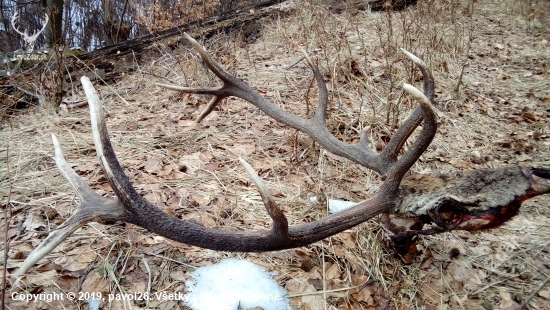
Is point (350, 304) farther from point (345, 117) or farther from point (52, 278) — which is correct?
point (345, 117)

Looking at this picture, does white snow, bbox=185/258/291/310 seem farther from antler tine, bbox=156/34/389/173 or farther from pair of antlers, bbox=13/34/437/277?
antler tine, bbox=156/34/389/173

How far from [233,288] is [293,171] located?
1093 mm

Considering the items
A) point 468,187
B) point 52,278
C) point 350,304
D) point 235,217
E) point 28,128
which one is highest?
point 28,128

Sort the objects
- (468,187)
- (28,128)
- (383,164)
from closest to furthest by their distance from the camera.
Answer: (468,187) → (383,164) → (28,128)

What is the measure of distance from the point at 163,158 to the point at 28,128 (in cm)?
144

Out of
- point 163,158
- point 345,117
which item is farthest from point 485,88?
point 163,158

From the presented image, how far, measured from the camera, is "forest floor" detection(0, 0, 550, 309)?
5.57 feet

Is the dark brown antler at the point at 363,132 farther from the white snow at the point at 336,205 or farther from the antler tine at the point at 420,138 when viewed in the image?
the white snow at the point at 336,205

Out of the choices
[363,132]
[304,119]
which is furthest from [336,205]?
[304,119]

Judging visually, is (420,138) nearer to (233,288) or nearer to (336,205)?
(336,205)

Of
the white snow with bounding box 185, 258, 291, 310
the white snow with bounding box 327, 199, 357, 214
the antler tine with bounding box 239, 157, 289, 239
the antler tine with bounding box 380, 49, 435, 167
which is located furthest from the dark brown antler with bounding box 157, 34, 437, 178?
the white snow with bounding box 185, 258, 291, 310

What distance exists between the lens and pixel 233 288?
163 centimetres

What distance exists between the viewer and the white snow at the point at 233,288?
1568mm

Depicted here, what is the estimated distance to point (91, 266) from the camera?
1.66 metres
